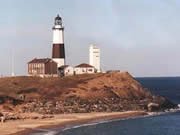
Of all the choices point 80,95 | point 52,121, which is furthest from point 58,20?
point 52,121

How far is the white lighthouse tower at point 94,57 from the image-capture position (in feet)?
380

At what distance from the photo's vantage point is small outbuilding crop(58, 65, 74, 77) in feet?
374

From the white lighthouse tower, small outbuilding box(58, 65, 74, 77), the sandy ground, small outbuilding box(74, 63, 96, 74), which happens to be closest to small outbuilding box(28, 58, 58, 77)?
small outbuilding box(58, 65, 74, 77)

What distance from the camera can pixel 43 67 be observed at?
4469 inches

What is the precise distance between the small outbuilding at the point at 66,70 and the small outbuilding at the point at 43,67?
1.21m

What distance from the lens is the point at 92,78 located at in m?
105

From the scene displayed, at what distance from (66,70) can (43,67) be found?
557cm

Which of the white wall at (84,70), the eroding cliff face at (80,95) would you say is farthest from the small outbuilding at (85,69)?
Result: the eroding cliff face at (80,95)

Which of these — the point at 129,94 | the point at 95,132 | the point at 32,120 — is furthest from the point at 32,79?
the point at 95,132

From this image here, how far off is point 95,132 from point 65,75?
43194 millimetres

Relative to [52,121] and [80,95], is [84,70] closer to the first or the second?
[80,95]

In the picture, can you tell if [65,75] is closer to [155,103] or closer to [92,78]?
[92,78]

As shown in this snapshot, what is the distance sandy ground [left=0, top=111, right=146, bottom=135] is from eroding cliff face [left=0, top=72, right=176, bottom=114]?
406 cm

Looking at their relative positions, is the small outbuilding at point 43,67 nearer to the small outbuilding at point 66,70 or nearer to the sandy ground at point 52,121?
the small outbuilding at point 66,70
